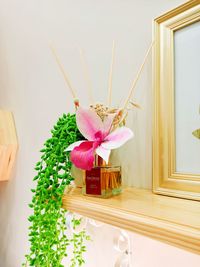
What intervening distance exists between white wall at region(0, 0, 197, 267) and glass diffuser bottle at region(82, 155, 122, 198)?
9 cm

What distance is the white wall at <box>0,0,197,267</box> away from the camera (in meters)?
0.69

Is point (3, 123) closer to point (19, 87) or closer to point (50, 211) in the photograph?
point (19, 87)

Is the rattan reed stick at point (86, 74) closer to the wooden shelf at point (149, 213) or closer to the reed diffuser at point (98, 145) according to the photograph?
the reed diffuser at point (98, 145)

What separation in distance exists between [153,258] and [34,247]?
11.6 inches

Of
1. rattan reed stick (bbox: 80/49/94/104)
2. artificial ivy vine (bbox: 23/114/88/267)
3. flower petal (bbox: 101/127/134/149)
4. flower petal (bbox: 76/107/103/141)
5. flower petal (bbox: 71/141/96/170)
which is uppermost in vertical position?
rattan reed stick (bbox: 80/49/94/104)

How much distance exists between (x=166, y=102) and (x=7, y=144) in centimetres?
84

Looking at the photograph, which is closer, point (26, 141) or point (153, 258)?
point (153, 258)

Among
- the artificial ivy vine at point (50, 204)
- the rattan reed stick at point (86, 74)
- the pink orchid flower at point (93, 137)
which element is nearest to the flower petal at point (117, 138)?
the pink orchid flower at point (93, 137)

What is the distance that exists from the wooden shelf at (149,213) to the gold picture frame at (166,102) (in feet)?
0.13

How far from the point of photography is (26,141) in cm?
116

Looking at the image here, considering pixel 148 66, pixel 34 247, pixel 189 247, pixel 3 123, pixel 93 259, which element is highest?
pixel 148 66

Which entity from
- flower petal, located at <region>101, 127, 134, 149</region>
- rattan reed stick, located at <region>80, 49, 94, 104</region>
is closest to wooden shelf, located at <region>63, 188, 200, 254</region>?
flower petal, located at <region>101, 127, 134, 149</region>

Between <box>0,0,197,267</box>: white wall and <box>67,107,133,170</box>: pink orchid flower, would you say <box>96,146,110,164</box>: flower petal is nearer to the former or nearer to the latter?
<box>67,107,133,170</box>: pink orchid flower

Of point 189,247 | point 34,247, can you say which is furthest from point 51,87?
point 189,247
